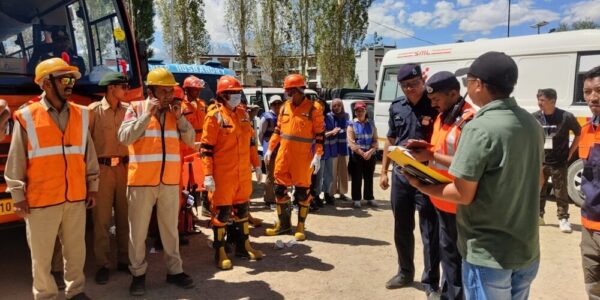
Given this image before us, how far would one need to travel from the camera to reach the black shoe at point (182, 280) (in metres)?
4.12

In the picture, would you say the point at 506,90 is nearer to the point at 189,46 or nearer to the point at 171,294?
the point at 171,294

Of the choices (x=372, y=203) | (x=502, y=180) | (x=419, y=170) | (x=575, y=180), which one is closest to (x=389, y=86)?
(x=372, y=203)

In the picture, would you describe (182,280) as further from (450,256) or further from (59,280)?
(450,256)

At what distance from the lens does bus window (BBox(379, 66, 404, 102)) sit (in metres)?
11.6

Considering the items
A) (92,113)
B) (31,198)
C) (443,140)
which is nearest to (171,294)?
(31,198)

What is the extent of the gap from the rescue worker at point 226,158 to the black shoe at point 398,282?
1.69 metres

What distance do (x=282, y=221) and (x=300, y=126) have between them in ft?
4.34

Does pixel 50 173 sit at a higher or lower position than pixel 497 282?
higher

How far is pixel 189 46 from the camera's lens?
2470 cm

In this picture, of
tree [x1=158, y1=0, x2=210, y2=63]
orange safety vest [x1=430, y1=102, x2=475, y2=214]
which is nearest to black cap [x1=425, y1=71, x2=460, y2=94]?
orange safety vest [x1=430, y1=102, x2=475, y2=214]

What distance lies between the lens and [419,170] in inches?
87.0

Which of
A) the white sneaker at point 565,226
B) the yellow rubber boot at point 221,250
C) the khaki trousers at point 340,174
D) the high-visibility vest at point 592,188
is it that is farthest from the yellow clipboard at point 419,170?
the khaki trousers at point 340,174

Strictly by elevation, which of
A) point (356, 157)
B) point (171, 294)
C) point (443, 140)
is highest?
point (443, 140)

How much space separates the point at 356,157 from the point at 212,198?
12.0 ft
